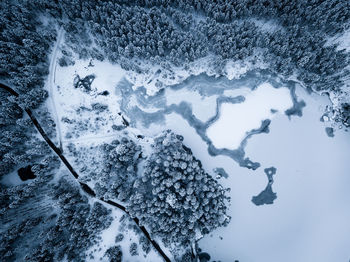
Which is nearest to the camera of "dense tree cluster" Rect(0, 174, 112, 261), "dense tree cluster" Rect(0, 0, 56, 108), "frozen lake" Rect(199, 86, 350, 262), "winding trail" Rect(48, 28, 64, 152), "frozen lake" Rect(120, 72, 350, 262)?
"dense tree cluster" Rect(0, 174, 112, 261)

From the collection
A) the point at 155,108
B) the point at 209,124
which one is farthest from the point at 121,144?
the point at 209,124

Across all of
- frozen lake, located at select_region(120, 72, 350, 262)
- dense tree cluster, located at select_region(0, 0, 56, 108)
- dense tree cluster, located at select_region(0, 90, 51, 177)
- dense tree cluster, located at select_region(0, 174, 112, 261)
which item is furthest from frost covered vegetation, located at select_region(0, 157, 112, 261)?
frozen lake, located at select_region(120, 72, 350, 262)

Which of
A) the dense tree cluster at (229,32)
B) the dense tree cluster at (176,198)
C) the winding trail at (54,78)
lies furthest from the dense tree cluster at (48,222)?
the dense tree cluster at (229,32)

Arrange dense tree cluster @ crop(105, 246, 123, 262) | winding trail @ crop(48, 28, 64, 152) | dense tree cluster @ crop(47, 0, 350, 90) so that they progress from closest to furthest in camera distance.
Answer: dense tree cluster @ crop(105, 246, 123, 262), dense tree cluster @ crop(47, 0, 350, 90), winding trail @ crop(48, 28, 64, 152)

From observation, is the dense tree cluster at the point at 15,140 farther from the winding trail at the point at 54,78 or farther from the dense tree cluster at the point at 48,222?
the dense tree cluster at the point at 48,222

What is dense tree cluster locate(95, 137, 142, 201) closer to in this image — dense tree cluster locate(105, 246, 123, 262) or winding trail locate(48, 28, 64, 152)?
dense tree cluster locate(105, 246, 123, 262)

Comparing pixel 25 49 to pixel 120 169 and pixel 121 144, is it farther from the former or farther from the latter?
pixel 120 169

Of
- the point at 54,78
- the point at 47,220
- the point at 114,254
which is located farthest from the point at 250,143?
the point at 54,78
